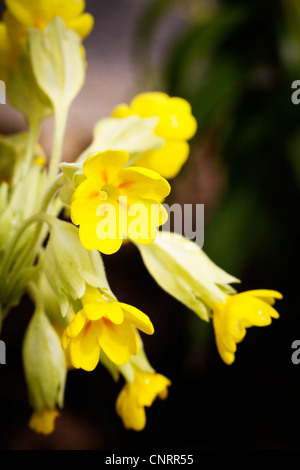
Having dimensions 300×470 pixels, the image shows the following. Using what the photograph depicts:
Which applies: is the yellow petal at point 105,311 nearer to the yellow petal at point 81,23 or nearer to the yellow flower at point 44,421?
the yellow flower at point 44,421

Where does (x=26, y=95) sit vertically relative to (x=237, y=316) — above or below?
above

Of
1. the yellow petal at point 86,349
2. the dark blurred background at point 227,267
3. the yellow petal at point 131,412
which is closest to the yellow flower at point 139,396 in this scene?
the yellow petal at point 131,412

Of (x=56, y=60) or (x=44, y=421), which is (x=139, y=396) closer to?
(x=44, y=421)

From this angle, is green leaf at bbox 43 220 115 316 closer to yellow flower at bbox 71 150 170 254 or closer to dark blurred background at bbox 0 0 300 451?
yellow flower at bbox 71 150 170 254

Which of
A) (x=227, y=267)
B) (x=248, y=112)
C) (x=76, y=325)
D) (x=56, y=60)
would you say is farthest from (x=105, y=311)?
(x=248, y=112)
